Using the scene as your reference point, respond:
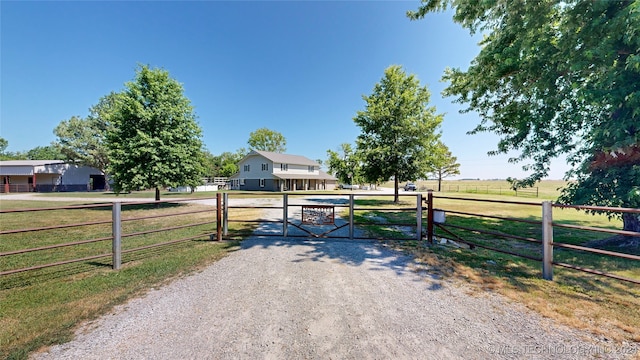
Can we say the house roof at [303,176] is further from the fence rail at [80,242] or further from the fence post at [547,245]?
the fence post at [547,245]

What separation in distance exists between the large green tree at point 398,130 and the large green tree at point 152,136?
12568 millimetres

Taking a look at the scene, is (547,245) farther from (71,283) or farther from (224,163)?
(224,163)

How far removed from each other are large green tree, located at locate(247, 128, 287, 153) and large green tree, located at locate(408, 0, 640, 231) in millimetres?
48447

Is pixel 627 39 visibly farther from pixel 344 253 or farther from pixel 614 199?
pixel 344 253

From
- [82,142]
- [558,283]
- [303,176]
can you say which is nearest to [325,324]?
[558,283]

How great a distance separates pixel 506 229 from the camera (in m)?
8.44

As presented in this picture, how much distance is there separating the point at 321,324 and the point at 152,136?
1592cm

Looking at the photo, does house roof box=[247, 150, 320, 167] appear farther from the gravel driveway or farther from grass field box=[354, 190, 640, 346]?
the gravel driveway

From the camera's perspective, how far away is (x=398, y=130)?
1669 cm

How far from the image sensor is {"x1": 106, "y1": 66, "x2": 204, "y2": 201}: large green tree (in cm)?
1327

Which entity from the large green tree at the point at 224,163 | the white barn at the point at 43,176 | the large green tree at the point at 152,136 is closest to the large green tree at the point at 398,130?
the large green tree at the point at 152,136

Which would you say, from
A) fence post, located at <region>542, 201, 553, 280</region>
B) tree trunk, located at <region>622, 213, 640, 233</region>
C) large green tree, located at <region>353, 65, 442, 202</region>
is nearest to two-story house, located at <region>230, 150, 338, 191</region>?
large green tree, located at <region>353, 65, 442, 202</region>

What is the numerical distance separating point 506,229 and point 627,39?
20.6 feet

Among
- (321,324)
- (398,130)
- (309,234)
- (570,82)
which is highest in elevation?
(398,130)
